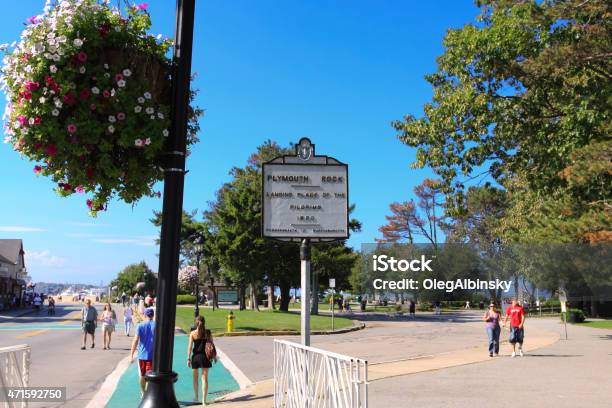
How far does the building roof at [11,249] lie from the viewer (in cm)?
7812

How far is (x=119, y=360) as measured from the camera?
17.1 m

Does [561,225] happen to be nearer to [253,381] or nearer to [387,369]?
[387,369]

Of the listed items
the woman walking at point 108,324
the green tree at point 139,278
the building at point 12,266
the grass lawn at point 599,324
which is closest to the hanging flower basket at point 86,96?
the woman walking at point 108,324

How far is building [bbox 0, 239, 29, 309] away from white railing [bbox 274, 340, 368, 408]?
6596 cm

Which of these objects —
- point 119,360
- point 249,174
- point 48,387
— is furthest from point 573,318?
point 48,387

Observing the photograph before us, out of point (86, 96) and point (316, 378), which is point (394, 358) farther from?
point (86, 96)

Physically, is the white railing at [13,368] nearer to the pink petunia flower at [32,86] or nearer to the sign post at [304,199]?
the pink petunia flower at [32,86]

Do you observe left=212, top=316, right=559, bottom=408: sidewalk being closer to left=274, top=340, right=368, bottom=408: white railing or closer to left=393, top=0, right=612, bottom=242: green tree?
left=274, top=340, right=368, bottom=408: white railing

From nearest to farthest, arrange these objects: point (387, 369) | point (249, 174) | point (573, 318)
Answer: point (387, 369)
point (573, 318)
point (249, 174)

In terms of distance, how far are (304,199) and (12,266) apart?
7928 cm

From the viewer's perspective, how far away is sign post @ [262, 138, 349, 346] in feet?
24.4

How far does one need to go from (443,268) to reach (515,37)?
38.1 metres

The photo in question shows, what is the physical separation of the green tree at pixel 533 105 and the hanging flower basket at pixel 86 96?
43.3 ft

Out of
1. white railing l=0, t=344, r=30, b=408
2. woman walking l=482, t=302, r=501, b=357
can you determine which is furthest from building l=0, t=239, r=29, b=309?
white railing l=0, t=344, r=30, b=408
